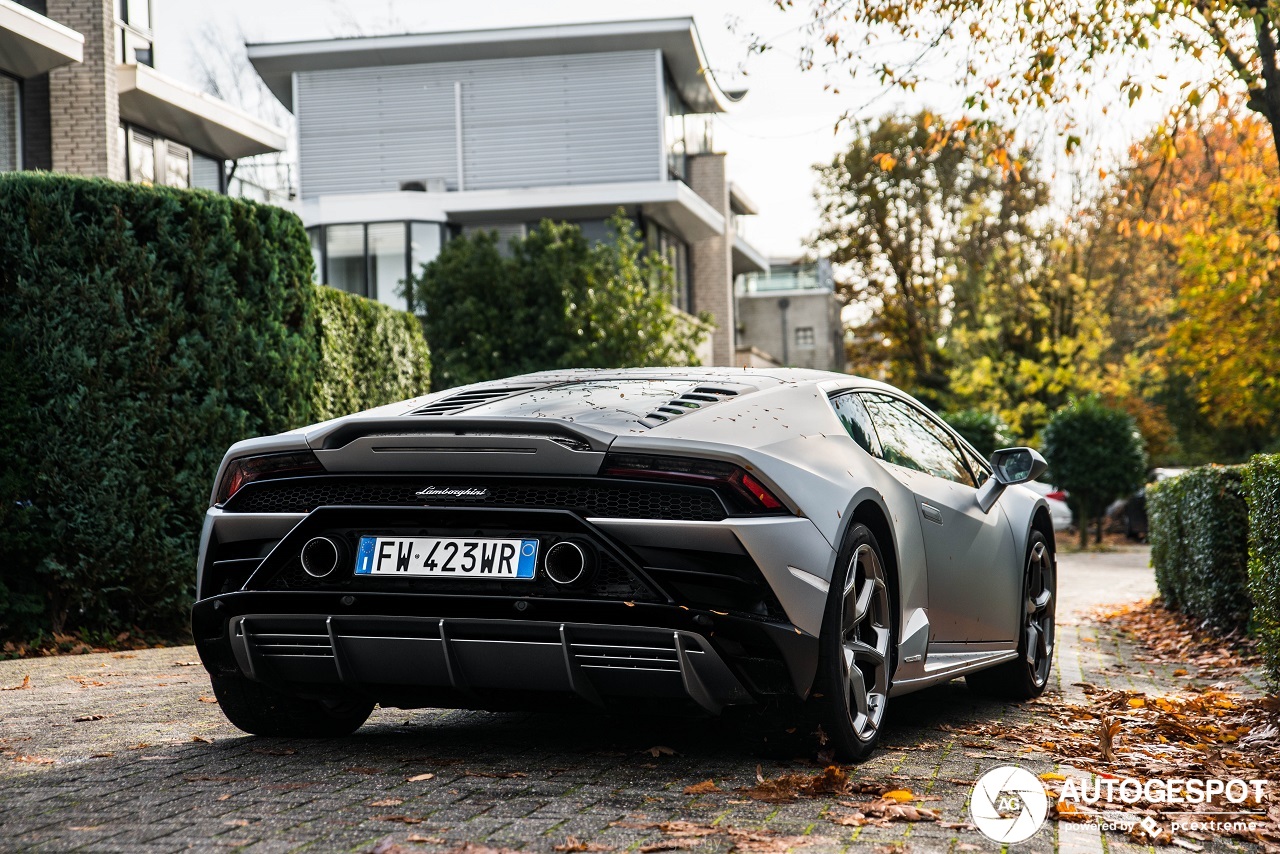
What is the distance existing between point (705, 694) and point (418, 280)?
24.8 m

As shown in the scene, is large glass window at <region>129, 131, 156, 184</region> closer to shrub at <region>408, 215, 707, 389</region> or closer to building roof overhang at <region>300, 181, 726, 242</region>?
shrub at <region>408, 215, 707, 389</region>

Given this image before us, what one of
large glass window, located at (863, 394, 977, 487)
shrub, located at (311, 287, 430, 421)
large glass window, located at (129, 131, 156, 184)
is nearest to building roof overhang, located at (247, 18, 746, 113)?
large glass window, located at (129, 131, 156, 184)

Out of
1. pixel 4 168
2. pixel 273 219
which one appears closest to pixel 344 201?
pixel 4 168

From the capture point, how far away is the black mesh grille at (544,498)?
453 cm

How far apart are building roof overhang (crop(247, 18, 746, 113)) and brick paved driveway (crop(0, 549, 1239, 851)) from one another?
2971 cm

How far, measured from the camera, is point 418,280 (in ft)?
94.0

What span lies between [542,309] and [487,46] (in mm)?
11233

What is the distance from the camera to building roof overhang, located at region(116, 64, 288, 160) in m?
23.3

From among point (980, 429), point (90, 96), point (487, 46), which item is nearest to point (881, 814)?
point (90, 96)

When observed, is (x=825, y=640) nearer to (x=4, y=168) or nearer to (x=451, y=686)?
(x=451, y=686)

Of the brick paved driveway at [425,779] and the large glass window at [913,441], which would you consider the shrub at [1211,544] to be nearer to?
the large glass window at [913,441]

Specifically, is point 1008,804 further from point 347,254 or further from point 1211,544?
point 347,254

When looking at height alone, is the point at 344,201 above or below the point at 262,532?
above

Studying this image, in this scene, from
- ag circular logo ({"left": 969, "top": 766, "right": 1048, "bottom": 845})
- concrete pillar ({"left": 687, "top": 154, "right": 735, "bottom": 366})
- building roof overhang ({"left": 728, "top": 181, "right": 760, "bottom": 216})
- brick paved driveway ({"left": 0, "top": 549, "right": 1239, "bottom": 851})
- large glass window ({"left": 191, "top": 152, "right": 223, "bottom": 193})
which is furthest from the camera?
building roof overhang ({"left": 728, "top": 181, "right": 760, "bottom": 216})
